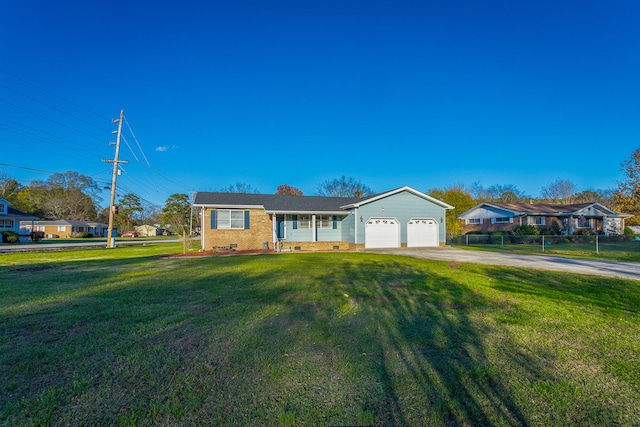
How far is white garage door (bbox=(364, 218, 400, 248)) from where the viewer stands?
70.5ft

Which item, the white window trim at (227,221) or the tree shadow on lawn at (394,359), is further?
the white window trim at (227,221)

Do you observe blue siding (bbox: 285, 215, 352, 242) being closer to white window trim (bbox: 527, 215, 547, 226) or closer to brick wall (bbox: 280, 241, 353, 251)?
brick wall (bbox: 280, 241, 353, 251)

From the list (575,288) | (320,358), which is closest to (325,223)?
(575,288)

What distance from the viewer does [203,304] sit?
5.97m

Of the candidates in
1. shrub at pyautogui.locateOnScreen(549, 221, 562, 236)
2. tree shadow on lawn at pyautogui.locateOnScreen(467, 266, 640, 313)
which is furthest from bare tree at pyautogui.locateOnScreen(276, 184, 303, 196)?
tree shadow on lawn at pyautogui.locateOnScreen(467, 266, 640, 313)

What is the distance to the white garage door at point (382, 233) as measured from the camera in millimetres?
21497

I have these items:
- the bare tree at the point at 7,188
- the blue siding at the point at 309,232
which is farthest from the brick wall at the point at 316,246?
the bare tree at the point at 7,188

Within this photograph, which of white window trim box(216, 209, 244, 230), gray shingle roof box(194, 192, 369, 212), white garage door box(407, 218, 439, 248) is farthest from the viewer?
white garage door box(407, 218, 439, 248)

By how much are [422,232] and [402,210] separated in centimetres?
228

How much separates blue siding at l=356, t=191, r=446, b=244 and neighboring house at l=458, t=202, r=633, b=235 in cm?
1542

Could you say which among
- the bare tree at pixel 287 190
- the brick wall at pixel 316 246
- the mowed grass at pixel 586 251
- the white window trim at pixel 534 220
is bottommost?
the mowed grass at pixel 586 251

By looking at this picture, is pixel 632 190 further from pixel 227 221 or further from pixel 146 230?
pixel 146 230

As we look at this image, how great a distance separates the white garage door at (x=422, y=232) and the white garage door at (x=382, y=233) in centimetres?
100

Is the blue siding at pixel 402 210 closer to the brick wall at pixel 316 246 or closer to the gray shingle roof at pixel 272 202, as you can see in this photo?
the brick wall at pixel 316 246
